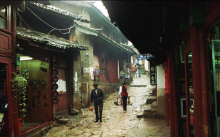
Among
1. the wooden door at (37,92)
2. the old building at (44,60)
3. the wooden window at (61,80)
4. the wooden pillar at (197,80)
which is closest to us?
the wooden pillar at (197,80)

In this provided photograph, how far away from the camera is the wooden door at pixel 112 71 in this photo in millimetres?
24816

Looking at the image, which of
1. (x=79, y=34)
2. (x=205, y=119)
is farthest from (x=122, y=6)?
(x=79, y=34)

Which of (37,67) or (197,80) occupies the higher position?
(37,67)

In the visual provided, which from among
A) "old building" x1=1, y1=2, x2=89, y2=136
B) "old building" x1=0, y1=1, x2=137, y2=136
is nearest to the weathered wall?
"old building" x1=0, y1=1, x2=137, y2=136

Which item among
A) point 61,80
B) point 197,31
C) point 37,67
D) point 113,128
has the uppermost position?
point 197,31

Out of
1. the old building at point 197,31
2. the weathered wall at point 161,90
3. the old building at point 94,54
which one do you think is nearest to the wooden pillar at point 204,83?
the old building at point 197,31

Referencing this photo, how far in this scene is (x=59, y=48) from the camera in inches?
452

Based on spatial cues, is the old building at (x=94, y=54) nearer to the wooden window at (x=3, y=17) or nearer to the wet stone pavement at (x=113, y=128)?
the wet stone pavement at (x=113, y=128)

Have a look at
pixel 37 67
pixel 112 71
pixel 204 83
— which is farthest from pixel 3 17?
pixel 112 71

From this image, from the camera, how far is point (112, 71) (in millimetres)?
25766

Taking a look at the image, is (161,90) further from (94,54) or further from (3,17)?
(94,54)

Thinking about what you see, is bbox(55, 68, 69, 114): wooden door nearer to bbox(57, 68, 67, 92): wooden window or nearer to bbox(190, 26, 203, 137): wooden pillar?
bbox(57, 68, 67, 92): wooden window

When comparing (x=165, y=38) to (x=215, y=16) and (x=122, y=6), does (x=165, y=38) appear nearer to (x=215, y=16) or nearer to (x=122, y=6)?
(x=122, y=6)

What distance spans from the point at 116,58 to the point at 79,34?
1170cm
